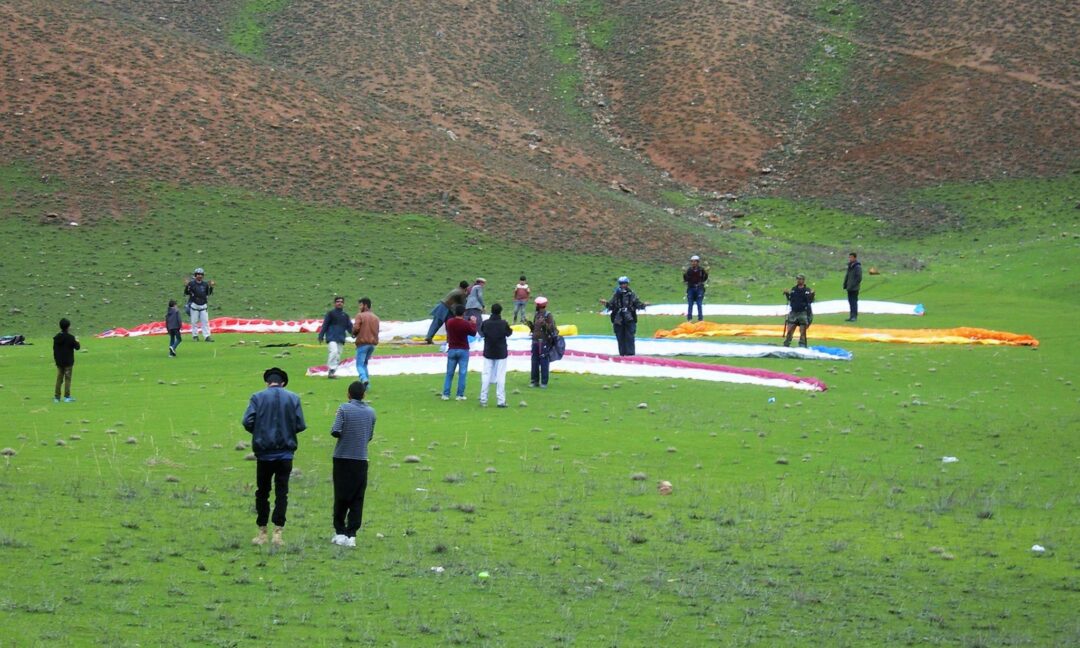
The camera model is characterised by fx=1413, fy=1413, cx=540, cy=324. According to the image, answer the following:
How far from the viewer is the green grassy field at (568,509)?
13164mm

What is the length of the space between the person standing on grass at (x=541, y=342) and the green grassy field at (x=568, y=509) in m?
0.53

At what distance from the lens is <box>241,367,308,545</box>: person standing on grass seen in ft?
50.0

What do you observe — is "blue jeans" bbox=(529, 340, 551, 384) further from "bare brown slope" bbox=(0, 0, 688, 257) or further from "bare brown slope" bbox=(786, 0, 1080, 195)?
"bare brown slope" bbox=(786, 0, 1080, 195)

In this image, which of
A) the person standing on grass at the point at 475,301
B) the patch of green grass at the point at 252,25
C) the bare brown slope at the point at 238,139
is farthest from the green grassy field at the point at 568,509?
the patch of green grass at the point at 252,25

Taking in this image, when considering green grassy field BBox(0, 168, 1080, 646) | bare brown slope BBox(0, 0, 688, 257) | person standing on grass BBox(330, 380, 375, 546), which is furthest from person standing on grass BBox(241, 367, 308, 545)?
bare brown slope BBox(0, 0, 688, 257)

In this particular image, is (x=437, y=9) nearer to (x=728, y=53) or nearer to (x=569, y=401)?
(x=728, y=53)

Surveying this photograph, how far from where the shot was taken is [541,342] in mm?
29422

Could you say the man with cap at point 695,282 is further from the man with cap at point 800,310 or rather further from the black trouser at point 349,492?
the black trouser at point 349,492

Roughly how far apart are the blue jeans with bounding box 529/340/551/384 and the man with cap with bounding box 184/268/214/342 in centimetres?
1180

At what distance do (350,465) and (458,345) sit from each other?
11.8m

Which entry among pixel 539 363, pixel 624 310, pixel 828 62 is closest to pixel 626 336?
pixel 624 310

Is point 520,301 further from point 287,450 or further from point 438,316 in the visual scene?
point 287,450

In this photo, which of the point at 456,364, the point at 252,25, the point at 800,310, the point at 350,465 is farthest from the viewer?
the point at 252,25

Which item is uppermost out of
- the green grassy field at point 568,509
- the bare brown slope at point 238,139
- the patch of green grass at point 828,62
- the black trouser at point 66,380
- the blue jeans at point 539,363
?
the patch of green grass at point 828,62
